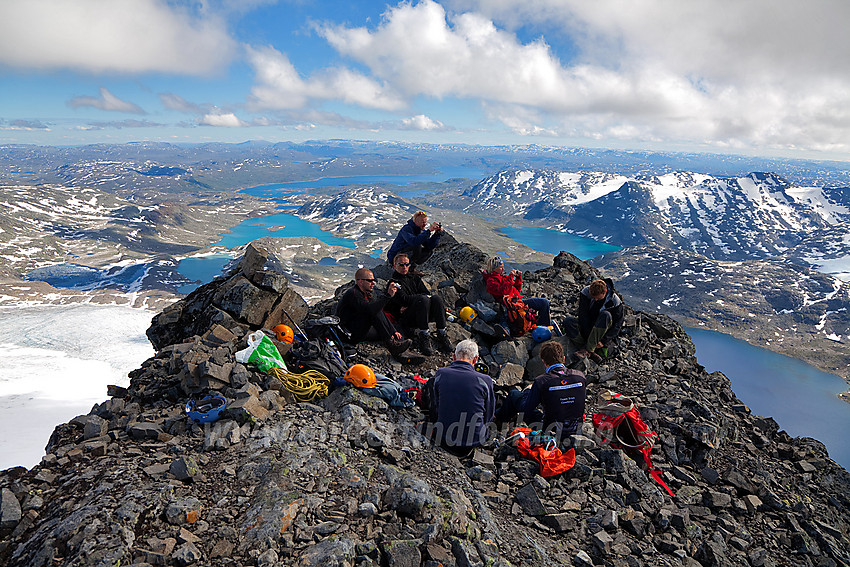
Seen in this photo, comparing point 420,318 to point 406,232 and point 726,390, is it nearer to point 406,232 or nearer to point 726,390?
point 406,232

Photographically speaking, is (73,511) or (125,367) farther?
(125,367)

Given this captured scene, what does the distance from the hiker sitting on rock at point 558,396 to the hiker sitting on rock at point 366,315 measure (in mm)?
5347

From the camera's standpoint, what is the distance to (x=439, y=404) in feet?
31.2

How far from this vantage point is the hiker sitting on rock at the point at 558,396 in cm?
953

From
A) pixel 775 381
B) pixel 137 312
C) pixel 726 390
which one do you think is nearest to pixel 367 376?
pixel 726 390

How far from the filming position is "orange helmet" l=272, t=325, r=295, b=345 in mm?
12948

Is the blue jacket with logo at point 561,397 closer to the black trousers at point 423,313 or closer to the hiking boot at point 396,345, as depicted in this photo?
the hiking boot at point 396,345

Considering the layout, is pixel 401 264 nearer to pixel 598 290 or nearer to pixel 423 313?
pixel 423 313

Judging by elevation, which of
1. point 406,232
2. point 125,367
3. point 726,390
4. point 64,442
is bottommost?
point 125,367

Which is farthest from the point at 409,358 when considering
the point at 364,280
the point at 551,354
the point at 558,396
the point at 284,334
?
the point at 558,396

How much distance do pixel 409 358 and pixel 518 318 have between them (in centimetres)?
494

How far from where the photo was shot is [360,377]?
35.5 feet

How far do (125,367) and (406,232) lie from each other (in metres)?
119

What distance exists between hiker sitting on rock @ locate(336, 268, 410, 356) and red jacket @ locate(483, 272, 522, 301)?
4984 millimetres
